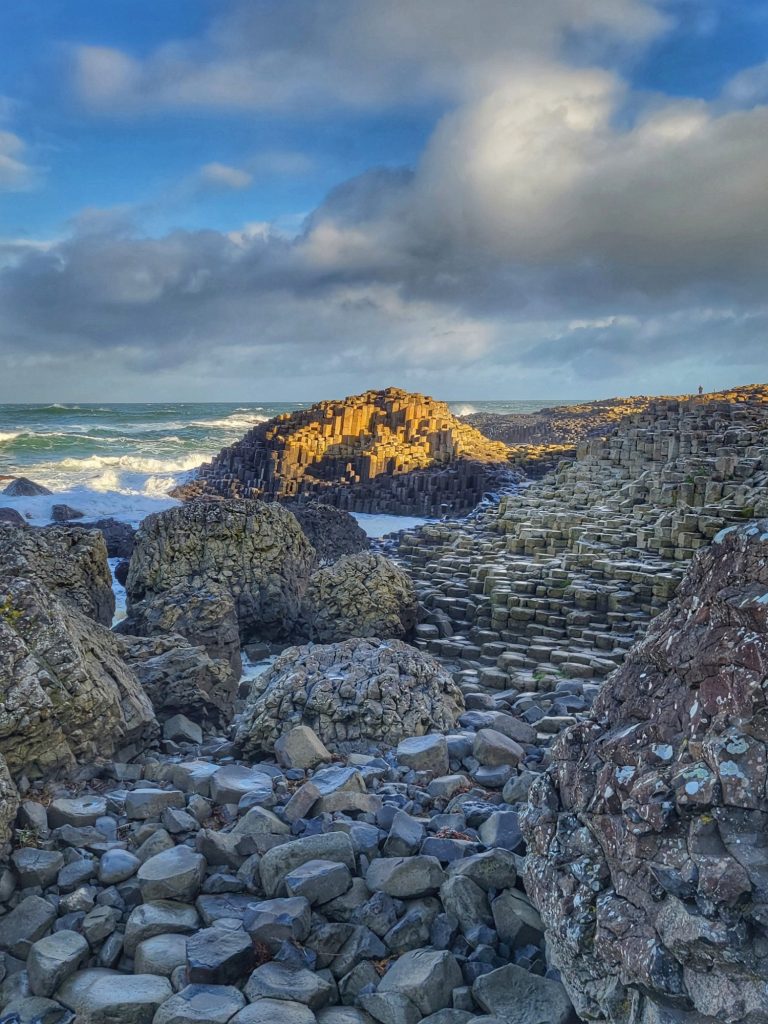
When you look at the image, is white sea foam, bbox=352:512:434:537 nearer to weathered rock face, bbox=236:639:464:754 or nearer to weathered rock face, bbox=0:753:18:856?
weathered rock face, bbox=236:639:464:754

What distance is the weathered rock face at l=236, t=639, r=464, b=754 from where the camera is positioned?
195 inches

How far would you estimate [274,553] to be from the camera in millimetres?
9859

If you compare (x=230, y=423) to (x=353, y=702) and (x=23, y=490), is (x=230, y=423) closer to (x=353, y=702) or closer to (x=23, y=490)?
(x=23, y=490)

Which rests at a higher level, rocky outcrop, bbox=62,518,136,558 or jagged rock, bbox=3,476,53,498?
jagged rock, bbox=3,476,53,498

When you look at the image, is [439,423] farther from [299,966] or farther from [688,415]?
[299,966]

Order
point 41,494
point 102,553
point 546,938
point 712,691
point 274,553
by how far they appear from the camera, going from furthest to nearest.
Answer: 1. point 41,494
2. point 274,553
3. point 102,553
4. point 546,938
5. point 712,691

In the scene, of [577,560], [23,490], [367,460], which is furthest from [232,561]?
[23,490]

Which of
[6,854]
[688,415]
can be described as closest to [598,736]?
[6,854]

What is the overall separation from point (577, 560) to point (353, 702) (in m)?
6.24

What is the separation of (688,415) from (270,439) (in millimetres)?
16744

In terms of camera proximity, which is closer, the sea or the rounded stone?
the rounded stone

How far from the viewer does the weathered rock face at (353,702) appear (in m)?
4.96

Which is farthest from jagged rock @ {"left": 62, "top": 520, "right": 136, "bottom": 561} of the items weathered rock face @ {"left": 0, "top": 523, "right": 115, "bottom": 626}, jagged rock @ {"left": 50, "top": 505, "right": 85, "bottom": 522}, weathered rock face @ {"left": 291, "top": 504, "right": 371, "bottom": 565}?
weathered rock face @ {"left": 0, "top": 523, "right": 115, "bottom": 626}

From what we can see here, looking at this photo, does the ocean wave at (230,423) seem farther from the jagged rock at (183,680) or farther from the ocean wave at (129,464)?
the jagged rock at (183,680)
